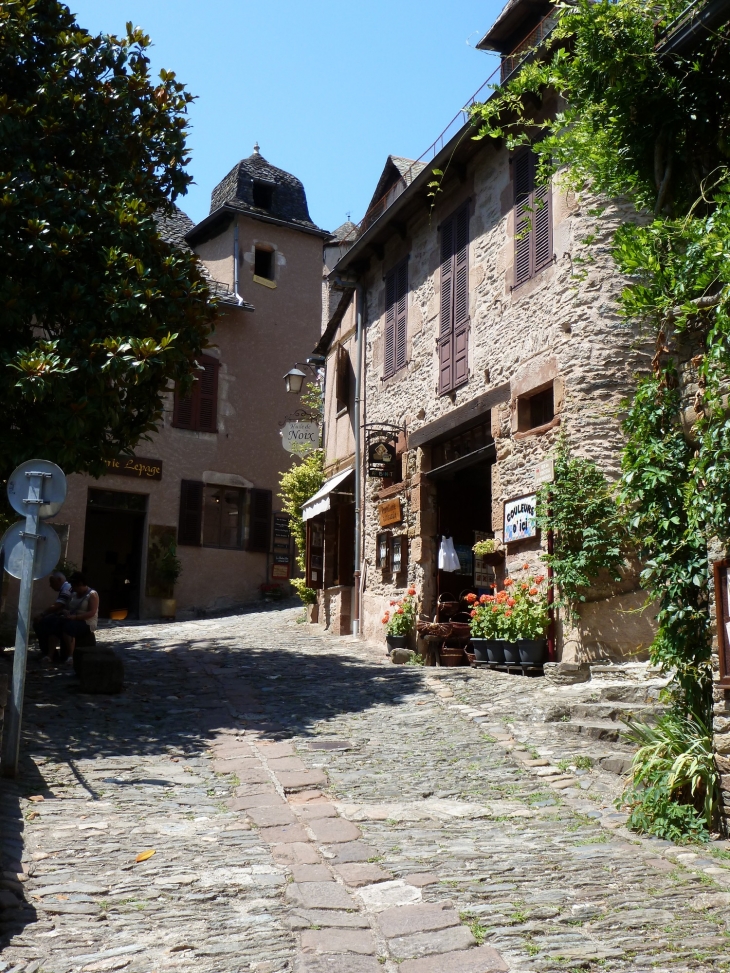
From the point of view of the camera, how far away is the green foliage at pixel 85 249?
373 inches

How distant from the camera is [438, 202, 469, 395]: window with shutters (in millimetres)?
13125

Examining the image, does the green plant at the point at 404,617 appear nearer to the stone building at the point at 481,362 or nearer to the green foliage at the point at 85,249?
the stone building at the point at 481,362

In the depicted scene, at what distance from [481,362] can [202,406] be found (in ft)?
35.0

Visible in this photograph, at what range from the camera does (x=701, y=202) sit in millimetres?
6848

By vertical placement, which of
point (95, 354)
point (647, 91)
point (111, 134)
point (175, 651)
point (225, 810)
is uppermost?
point (111, 134)

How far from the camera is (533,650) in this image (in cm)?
1048

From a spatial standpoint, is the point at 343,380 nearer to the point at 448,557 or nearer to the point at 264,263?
the point at 448,557

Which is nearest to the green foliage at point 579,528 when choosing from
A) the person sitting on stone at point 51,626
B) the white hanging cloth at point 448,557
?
the white hanging cloth at point 448,557

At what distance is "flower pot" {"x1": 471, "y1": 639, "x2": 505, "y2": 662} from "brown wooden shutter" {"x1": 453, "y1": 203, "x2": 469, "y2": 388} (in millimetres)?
3494

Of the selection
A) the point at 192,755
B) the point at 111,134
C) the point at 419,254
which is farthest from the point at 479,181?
the point at 192,755

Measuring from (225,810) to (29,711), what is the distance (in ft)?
10.9

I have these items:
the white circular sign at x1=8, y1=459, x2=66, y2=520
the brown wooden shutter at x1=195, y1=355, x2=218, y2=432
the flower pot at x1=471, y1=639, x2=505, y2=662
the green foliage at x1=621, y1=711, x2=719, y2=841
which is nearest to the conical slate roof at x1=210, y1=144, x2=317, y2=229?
the brown wooden shutter at x1=195, y1=355, x2=218, y2=432

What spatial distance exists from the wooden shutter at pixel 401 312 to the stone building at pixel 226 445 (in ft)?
15.8

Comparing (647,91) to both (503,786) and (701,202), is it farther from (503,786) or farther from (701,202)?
(503,786)
